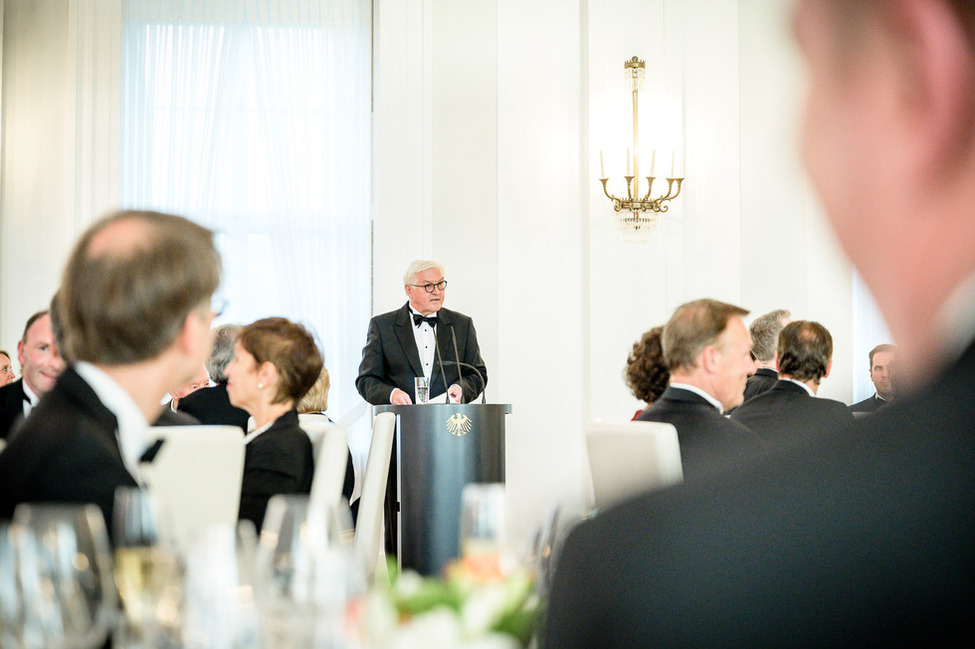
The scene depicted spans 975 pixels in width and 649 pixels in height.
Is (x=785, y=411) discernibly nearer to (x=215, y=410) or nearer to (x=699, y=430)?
(x=699, y=430)

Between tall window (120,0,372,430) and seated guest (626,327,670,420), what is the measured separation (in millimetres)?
3469

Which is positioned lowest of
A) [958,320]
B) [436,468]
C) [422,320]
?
[436,468]

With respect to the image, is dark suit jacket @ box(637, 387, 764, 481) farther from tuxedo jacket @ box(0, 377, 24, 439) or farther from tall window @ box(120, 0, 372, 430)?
tall window @ box(120, 0, 372, 430)

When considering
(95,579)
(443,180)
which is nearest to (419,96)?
(443,180)

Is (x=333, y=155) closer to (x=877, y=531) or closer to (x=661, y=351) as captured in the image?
(x=661, y=351)

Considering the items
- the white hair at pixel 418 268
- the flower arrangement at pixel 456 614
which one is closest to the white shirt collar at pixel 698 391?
the white hair at pixel 418 268

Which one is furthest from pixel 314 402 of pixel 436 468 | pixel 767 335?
pixel 767 335

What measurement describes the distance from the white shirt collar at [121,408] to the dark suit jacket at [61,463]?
0.26 ft

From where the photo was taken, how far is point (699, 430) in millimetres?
3953

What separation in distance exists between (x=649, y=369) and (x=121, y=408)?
3087 millimetres

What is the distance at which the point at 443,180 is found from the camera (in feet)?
25.8

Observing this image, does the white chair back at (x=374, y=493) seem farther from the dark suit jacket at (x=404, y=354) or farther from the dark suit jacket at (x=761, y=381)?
the dark suit jacket at (x=404, y=354)

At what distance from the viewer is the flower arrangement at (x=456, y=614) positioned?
0.69m

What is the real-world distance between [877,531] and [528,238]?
7503mm
